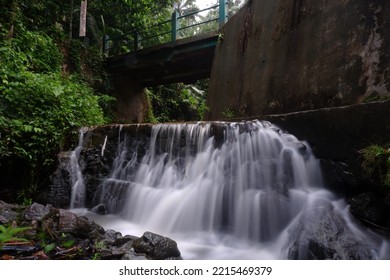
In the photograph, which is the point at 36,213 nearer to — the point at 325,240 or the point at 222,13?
the point at 325,240

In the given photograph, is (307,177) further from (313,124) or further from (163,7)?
(163,7)

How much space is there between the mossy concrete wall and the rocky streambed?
148 inches

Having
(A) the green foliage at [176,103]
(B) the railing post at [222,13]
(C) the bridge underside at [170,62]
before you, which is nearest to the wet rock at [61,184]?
(C) the bridge underside at [170,62]

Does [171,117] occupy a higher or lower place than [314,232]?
higher

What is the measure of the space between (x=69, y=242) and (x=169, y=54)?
8.75 meters

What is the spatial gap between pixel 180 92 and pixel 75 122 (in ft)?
35.8

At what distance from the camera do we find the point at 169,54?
10594 mm

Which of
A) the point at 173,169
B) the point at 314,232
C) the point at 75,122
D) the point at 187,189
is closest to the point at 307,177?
the point at 314,232

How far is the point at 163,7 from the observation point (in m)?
14.1

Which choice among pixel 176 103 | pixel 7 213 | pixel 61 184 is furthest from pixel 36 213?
pixel 176 103

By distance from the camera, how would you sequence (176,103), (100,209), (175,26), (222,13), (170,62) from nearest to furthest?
1. (100,209)
2. (222,13)
3. (175,26)
4. (170,62)
5. (176,103)

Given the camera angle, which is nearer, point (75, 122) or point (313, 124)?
point (313, 124)

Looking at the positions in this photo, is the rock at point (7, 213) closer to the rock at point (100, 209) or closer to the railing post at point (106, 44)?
the rock at point (100, 209)

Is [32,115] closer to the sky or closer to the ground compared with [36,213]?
closer to the sky
